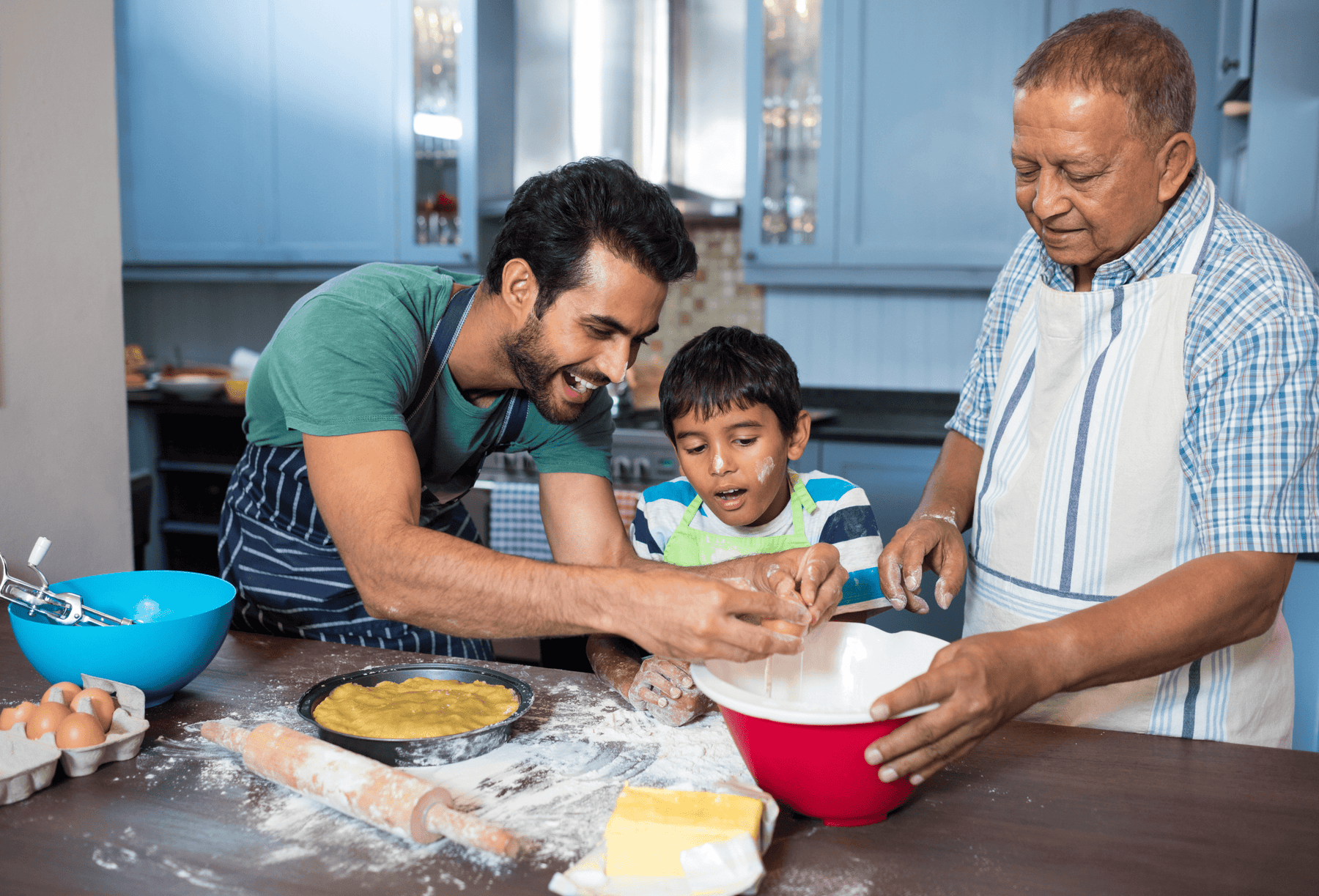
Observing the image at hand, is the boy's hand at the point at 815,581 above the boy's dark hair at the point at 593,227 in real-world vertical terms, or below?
below

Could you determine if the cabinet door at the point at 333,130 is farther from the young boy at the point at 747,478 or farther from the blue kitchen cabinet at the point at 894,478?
the young boy at the point at 747,478

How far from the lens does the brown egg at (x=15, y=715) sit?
108 centimetres

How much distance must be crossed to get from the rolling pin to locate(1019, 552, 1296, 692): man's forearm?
1.91ft

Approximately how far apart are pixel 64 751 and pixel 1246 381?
4.39 feet

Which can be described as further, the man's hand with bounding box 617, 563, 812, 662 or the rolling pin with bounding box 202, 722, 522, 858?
the man's hand with bounding box 617, 563, 812, 662

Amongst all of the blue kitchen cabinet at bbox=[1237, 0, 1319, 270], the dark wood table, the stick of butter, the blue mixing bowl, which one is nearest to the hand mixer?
the blue mixing bowl

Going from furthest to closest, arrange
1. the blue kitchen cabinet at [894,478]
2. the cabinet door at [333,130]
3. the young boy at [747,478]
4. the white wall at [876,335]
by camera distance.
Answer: the cabinet door at [333,130], the white wall at [876,335], the blue kitchen cabinet at [894,478], the young boy at [747,478]

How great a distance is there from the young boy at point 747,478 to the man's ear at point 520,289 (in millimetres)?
320

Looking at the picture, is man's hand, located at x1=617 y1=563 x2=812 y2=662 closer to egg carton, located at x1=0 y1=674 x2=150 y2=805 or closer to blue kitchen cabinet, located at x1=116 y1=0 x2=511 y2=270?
egg carton, located at x1=0 y1=674 x2=150 y2=805

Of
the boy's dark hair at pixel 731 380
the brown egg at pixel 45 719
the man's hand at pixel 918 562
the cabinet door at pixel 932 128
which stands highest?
the cabinet door at pixel 932 128

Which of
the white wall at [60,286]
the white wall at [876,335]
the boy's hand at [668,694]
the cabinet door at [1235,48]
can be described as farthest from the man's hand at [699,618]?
the white wall at [876,335]

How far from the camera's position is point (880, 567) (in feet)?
4.60

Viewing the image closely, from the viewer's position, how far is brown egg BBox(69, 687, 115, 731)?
1084mm

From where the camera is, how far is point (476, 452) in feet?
5.80
